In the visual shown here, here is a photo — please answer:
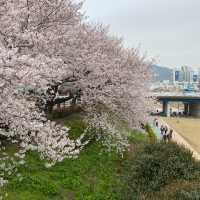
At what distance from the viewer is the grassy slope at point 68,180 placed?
18.7 metres

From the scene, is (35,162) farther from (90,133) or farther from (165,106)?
(165,106)

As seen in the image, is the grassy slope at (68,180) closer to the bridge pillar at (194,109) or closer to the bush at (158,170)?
the bush at (158,170)

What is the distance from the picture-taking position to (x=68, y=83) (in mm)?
24984

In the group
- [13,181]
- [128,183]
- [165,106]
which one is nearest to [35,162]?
[13,181]

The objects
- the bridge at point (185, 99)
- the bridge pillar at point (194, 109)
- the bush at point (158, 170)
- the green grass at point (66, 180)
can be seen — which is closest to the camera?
the bush at point (158, 170)

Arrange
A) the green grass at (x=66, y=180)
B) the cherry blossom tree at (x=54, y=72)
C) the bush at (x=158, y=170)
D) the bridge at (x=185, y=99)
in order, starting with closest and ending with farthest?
1. the cherry blossom tree at (x=54, y=72)
2. the bush at (x=158, y=170)
3. the green grass at (x=66, y=180)
4. the bridge at (x=185, y=99)

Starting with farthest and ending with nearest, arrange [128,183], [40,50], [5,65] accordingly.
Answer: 1. [128,183]
2. [40,50]
3. [5,65]

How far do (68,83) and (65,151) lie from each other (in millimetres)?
12882

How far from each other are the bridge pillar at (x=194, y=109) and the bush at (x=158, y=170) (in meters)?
106

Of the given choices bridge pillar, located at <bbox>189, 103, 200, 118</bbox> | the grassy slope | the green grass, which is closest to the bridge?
bridge pillar, located at <bbox>189, 103, 200, 118</bbox>

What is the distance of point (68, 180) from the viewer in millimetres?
21109

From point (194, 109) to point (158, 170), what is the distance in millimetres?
113384

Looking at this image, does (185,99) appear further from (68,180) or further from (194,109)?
(68,180)

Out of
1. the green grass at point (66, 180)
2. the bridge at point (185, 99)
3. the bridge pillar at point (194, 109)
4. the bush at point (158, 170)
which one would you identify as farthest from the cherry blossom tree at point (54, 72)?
the bridge pillar at point (194, 109)
